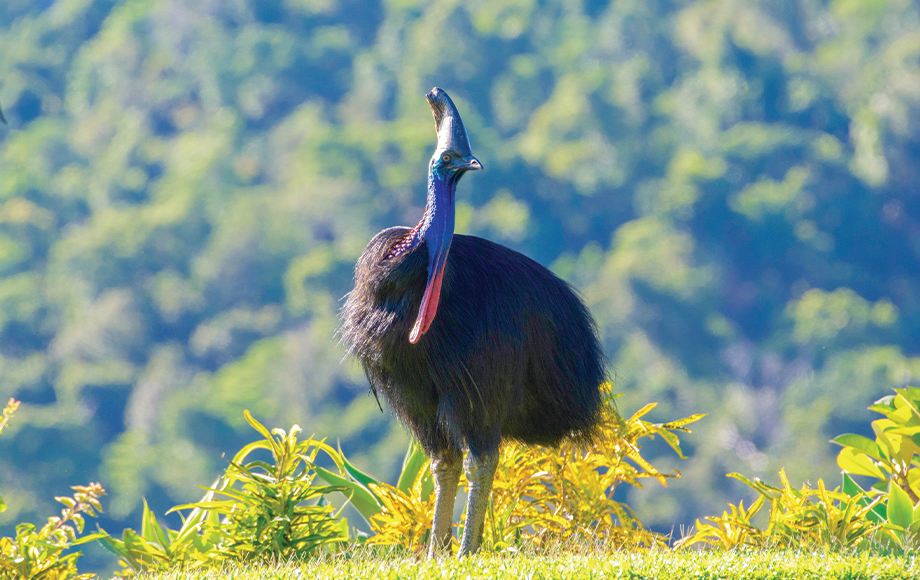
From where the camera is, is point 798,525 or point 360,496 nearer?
point 798,525

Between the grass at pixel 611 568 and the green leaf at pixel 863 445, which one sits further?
the green leaf at pixel 863 445

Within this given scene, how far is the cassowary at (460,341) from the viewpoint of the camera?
5.30m

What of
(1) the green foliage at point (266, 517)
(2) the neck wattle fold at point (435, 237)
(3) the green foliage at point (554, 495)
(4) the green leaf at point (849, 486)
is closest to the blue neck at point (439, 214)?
(2) the neck wattle fold at point (435, 237)

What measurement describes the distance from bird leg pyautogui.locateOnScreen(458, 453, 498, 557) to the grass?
0.37 feet

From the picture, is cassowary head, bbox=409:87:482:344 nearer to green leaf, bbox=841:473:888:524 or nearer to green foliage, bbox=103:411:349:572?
green foliage, bbox=103:411:349:572

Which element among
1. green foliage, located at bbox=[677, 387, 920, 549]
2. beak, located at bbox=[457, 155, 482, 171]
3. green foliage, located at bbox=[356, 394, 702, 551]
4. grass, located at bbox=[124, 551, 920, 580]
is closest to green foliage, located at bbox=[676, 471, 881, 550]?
green foliage, located at bbox=[677, 387, 920, 549]

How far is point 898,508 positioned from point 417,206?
6016cm

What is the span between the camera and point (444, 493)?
19.4 feet

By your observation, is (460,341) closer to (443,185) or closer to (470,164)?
(443,185)

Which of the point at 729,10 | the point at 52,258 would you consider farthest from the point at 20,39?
the point at 729,10

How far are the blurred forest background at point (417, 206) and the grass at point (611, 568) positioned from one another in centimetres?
3586

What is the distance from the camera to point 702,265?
62.5 m

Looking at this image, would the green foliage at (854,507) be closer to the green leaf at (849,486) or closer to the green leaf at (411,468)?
the green leaf at (849,486)

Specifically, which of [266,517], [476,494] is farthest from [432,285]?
[266,517]
